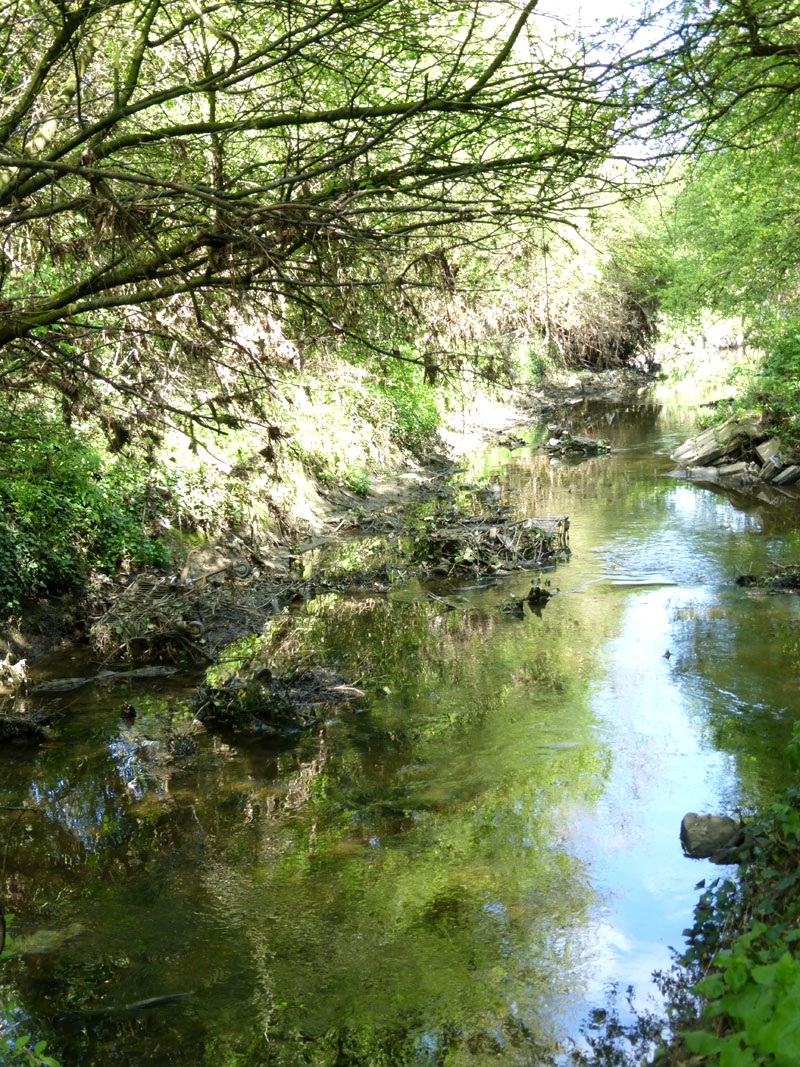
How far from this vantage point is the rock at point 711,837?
20.2 ft

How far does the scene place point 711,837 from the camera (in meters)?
6.29

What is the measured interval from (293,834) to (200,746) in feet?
6.45

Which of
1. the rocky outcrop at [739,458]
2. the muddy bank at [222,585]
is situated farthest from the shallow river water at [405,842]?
the rocky outcrop at [739,458]

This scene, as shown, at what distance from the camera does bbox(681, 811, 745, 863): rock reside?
243 inches

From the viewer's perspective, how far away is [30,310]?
5.54 metres

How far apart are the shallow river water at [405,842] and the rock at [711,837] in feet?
0.38

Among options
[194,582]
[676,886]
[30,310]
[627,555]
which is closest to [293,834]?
[676,886]

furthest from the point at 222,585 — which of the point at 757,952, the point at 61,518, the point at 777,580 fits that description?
the point at 757,952

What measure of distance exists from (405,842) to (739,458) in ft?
59.1

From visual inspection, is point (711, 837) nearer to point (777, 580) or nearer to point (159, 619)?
point (159, 619)

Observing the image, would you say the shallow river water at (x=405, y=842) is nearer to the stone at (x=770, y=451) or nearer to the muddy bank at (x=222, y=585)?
the muddy bank at (x=222, y=585)

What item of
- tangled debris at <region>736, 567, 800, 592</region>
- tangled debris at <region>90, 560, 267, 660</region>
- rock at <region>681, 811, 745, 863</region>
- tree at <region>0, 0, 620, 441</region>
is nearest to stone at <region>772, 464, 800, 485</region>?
tangled debris at <region>736, 567, 800, 592</region>

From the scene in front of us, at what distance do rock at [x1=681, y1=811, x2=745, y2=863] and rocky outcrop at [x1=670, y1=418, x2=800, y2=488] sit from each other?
15.3 meters

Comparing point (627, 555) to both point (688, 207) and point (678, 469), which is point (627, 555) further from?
point (688, 207)
